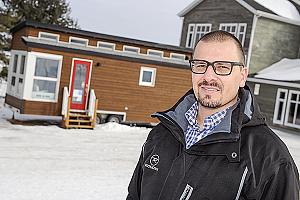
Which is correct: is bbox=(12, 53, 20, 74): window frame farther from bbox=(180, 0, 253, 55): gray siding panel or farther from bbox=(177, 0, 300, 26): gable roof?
bbox=(177, 0, 300, 26): gable roof

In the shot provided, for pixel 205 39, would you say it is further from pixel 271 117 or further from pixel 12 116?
pixel 271 117

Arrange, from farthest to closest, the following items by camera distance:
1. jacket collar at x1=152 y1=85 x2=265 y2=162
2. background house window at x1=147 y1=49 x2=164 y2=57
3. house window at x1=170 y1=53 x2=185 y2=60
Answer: house window at x1=170 y1=53 x2=185 y2=60, background house window at x1=147 y1=49 x2=164 y2=57, jacket collar at x1=152 y1=85 x2=265 y2=162

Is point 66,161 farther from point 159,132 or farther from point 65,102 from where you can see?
point 159,132

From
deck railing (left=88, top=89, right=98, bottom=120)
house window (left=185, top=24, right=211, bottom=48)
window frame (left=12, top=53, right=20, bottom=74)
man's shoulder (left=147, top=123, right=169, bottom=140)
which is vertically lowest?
deck railing (left=88, top=89, right=98, bottom=120)

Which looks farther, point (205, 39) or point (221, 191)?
point (205, 39)

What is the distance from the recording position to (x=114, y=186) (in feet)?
25.1

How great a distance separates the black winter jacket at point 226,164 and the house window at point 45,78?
40.9 ft

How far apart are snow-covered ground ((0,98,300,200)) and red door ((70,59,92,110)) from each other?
46.4 inches

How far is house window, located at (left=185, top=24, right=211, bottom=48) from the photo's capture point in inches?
1121

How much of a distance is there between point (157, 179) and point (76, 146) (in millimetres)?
9221

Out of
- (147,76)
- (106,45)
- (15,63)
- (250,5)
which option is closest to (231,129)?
(106,45)

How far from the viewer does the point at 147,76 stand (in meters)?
16.8

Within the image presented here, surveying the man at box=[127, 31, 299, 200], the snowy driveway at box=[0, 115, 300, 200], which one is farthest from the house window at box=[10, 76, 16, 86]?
the man at box=[127, 31, 299, 200]

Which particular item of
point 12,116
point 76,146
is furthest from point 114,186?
point 12,116
